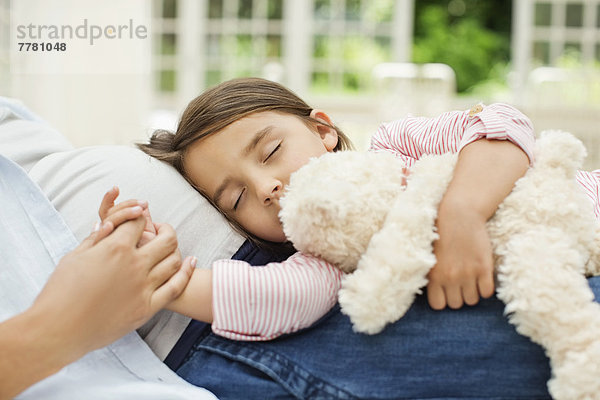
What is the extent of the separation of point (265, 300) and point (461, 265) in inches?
9.9

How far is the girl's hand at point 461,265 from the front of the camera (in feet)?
2.58

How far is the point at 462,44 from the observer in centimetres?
1068

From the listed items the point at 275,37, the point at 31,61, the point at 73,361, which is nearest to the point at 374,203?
the point at 73,361

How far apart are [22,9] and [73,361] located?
3790 millimetres

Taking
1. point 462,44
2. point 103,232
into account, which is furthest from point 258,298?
point 462,44

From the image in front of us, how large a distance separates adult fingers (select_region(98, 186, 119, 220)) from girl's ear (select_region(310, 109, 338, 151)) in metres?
0.44

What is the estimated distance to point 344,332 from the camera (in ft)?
2.62

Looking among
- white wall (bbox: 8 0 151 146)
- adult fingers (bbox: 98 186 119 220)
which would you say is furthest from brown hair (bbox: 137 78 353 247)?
white wall (bbox: 8 0 151 146)

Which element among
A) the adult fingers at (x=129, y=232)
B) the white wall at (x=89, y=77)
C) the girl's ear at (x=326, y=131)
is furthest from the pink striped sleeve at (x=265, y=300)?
the white wall at (x=89, y=77)

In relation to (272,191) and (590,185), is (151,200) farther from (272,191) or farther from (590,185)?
(590,185)

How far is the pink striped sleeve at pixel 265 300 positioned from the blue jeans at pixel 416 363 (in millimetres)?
34

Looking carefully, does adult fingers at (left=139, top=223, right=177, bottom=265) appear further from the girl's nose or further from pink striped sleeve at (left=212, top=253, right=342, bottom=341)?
the girl's nose

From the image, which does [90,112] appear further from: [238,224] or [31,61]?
[238,224]

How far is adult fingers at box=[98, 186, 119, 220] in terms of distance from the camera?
89 cm
